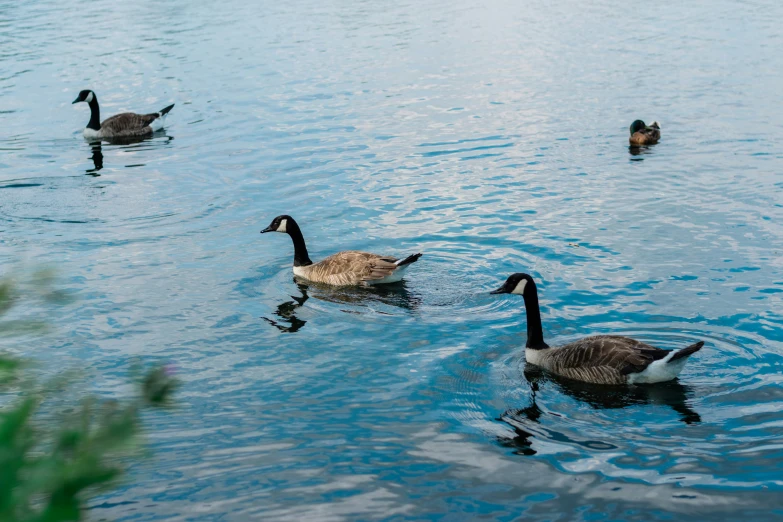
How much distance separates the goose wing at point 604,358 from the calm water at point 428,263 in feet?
0.80

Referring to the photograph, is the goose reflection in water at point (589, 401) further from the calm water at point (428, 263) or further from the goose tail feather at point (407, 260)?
the goose tail feather at point (407, 260)

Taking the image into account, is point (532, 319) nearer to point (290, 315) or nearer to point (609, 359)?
point (609, 359)

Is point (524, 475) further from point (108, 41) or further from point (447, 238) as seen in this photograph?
point (108, 41)

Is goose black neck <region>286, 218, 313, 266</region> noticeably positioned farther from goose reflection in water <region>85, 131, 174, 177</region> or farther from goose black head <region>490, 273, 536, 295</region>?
goose reflection in water <region>85, 131, 174, 177</region>

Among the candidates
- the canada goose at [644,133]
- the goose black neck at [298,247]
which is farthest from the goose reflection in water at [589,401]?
the canada goose at [644,133]

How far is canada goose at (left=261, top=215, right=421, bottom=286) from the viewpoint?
13281mm

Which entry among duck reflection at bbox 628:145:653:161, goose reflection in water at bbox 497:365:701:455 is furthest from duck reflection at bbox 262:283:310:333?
duck reflection at bbox 628:145:653:161

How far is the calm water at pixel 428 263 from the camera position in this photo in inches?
323

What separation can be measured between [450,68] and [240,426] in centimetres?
2340

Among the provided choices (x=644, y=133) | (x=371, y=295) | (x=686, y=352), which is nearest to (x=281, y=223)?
(x=371, y=295)

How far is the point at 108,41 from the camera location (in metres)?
→ 40.7

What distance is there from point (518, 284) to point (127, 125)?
16946 millimetres

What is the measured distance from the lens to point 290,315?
12805 mm

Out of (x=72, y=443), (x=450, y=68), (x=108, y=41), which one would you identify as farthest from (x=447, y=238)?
(x=108, y=41)
